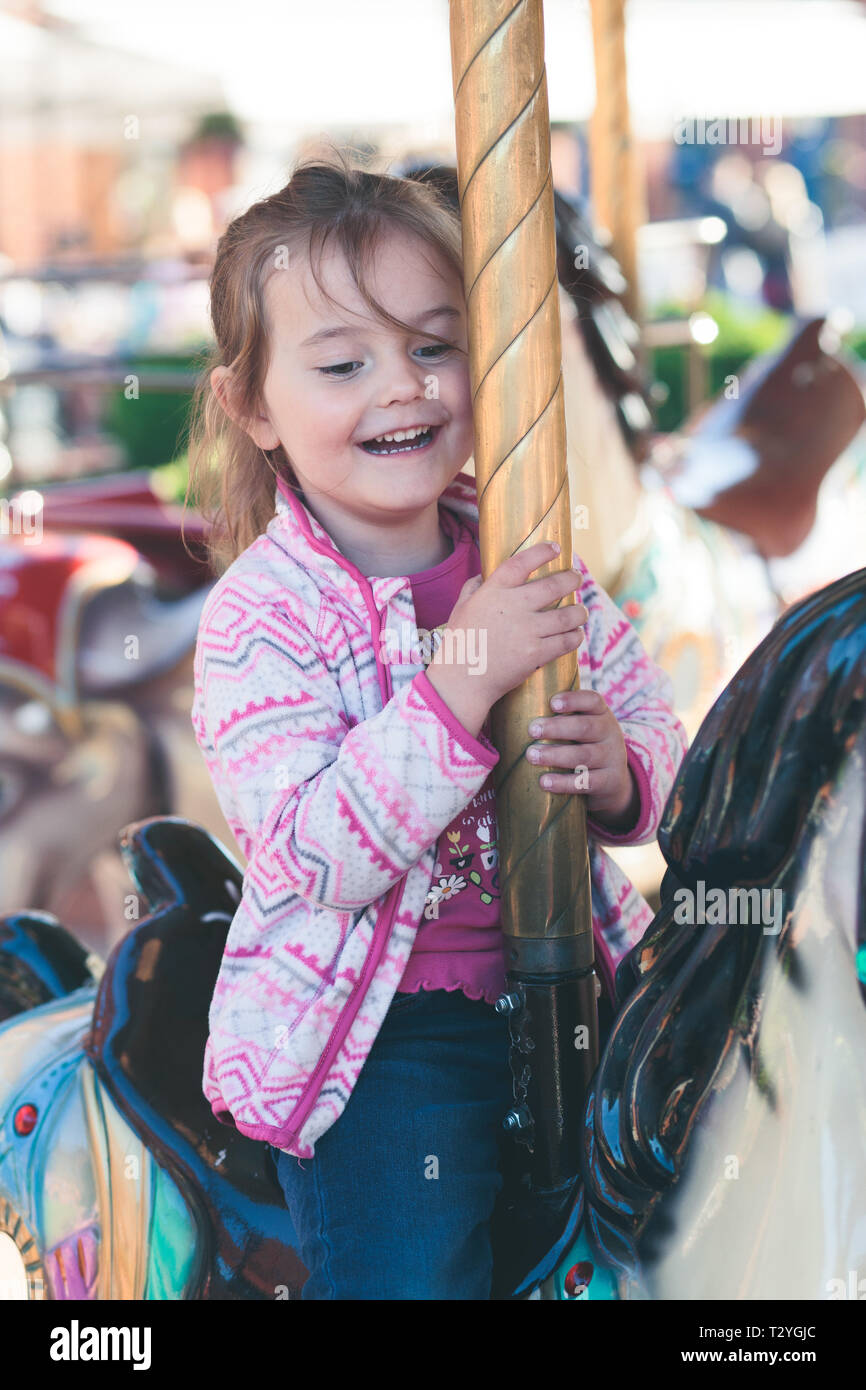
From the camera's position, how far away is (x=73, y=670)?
270cm

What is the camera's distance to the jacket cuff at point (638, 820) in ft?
3.72

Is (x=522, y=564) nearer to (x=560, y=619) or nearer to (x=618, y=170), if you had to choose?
(x=560, y=619)

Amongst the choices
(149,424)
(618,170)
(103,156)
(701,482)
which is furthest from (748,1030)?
(103,156)

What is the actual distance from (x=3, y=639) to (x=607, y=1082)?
1988 mm

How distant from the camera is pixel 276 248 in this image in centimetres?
116

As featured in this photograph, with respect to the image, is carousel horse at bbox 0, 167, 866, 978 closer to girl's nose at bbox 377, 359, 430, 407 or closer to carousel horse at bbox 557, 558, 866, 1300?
girl's nose at bbox 377, 359, 430, 407

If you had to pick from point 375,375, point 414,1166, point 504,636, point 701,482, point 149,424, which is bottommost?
point 414,1166

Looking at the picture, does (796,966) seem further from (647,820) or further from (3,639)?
(3,639)

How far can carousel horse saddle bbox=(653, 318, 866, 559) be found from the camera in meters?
2.63

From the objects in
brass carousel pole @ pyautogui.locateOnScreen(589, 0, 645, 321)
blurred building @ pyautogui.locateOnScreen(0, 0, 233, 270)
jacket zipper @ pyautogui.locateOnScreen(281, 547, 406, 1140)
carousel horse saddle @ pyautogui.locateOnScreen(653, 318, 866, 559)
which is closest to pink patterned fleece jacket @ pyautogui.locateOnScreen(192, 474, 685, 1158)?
jacket zipper @ pyautogui.locateOnScreen(281, 547, 406, 1140)

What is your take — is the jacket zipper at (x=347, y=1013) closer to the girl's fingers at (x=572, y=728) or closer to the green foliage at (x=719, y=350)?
the girl's fingers at (x=572, y=728)

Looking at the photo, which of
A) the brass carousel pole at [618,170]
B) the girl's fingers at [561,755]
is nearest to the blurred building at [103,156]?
the brass carousel pole at [618,170]

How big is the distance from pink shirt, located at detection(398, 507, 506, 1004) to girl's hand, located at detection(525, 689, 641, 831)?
98 mm

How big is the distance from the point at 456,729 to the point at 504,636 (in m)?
0.07
